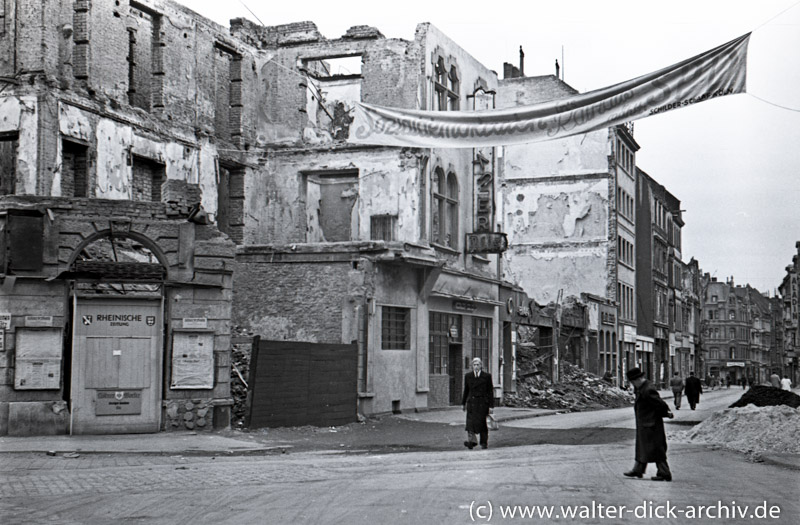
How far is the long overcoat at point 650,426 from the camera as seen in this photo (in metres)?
12.6

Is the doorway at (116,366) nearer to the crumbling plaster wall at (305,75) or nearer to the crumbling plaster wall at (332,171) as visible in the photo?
the crumbling plaster wall at (332,171)

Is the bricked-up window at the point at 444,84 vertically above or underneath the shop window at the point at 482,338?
above

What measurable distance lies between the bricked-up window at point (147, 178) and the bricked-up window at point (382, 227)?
6.71m

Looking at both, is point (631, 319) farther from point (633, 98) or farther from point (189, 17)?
point (633, 98)

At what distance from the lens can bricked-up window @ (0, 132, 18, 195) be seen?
22578 millimetres

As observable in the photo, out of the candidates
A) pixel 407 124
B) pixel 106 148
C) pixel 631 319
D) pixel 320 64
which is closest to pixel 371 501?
pixel 407 124

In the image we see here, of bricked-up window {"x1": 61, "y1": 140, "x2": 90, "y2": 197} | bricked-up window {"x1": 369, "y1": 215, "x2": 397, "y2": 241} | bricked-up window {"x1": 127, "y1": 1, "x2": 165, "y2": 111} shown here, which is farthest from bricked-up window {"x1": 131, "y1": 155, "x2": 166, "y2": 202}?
bricked-up window {"x1": 369, "y1": 215, "x2": 397, "y2": 241}

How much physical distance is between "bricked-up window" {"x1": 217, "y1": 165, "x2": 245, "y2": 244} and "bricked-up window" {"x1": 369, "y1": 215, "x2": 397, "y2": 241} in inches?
162

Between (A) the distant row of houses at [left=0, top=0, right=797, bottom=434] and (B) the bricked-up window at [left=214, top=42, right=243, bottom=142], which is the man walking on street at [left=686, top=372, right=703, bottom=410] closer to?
(A) the distant row of houses at [left=0, top=0, right=797, bottom=434]

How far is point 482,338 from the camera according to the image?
3478 cm

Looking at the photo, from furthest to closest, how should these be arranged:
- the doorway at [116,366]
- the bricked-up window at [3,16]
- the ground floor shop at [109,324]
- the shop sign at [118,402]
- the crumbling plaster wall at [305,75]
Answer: the crumbling plaster wall at [305,75], the bricked-up window at [3,16], the shop sign at [118,402], the doorway at [116,366], the ground floor shop at [109,324]

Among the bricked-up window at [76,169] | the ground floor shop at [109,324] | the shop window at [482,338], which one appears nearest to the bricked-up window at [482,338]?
the shop window at [482,338]

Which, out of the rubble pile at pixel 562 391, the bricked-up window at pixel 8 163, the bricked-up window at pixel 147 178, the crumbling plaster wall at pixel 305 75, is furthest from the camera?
the rubble pile at pixel 562 391

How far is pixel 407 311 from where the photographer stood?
93.9ft
